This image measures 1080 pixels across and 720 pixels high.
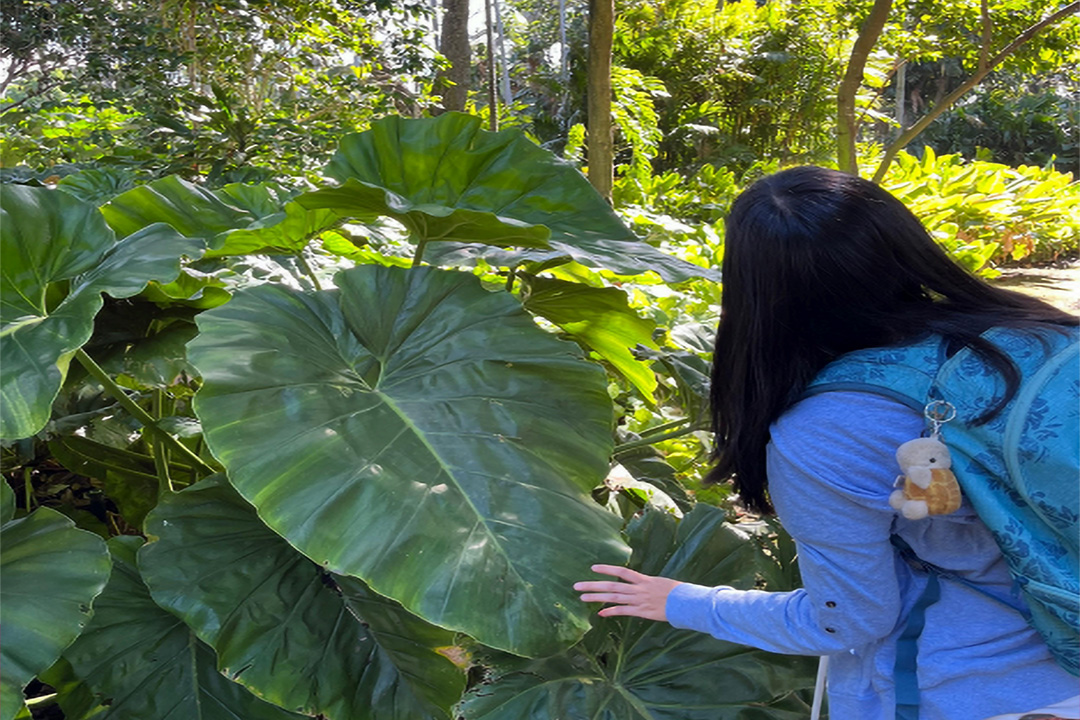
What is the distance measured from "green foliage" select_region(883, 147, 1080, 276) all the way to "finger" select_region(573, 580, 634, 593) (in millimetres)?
6292

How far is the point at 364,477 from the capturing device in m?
1.16

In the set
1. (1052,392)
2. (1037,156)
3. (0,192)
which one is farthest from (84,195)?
(1037,156)

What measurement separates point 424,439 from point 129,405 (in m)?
0.58

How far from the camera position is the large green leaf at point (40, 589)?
111 centimetres

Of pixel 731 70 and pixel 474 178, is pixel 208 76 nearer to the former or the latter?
pixel 474 178

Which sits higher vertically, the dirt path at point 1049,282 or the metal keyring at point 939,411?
the metal keyring at point 939,411

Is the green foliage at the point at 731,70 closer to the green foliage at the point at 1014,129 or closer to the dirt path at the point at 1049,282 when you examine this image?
the dirt path at the point at 1049,282

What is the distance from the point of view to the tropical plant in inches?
44.2

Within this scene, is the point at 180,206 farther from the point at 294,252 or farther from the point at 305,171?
the point at 305,171

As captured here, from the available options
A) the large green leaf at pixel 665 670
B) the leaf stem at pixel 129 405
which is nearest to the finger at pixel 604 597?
the large green leaf at pixel 665 670

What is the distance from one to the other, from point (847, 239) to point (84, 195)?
8.86ft

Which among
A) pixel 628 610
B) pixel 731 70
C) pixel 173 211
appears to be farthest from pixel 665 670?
pixel 731 70

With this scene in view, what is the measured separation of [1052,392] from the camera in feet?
2.76

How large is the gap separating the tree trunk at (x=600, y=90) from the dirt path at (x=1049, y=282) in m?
4.83
